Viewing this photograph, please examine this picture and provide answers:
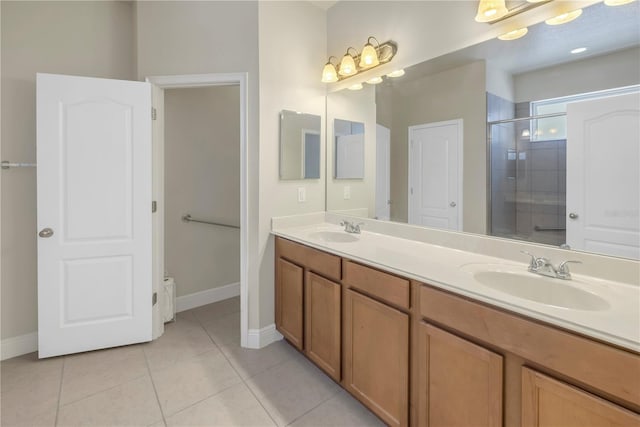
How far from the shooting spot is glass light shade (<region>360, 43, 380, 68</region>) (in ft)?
7.26

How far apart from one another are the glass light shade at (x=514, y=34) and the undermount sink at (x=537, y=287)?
44.3 inches

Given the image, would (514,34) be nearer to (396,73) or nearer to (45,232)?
(396,73)

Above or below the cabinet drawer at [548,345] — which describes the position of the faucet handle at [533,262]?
above

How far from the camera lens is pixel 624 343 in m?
0.82

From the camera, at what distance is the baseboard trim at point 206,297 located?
317 cm

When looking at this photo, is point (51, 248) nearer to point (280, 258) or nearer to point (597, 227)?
point (280, 258)

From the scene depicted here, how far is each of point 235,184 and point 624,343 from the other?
3319 millimetres

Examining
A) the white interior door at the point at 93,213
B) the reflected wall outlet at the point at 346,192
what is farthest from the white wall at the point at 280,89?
the white interior door at the point at 93,213

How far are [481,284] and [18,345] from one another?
3078mm

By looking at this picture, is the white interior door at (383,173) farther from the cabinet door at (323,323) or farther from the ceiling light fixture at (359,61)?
the cabinet door at (323,323)

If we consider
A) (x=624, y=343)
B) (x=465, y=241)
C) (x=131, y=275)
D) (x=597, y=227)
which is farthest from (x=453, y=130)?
(x=131, y=275)

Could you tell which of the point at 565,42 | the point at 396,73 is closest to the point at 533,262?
the point at 565,42

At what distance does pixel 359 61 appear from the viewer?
2.38 metres

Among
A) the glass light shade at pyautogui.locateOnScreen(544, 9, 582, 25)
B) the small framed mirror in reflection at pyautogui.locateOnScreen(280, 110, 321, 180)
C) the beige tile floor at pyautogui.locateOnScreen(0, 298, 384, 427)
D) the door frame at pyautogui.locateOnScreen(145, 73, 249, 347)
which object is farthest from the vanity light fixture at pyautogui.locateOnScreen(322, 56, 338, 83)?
the beige tile floor at pyautogui.locateOnScreen(0, 298, 384, 427)
